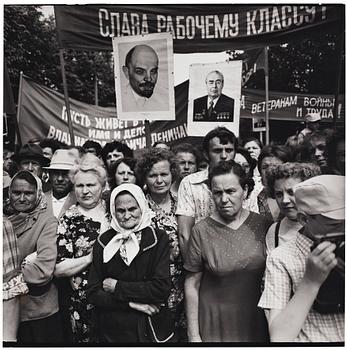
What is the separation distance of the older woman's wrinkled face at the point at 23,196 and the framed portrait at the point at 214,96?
5.25 ft

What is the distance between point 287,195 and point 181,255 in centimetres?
81

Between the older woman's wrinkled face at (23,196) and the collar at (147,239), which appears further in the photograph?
the older woman's wrinkled face at (23,196)

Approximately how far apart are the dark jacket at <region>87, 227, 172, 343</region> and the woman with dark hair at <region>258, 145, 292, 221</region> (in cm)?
80

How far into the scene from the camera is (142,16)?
420 centimetres

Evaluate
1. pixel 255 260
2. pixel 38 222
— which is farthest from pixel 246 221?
pixel 38 222

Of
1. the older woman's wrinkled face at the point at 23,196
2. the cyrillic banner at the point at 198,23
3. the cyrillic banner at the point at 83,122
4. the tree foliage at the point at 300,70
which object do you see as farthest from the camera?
the tree foliage at the point at 300,70

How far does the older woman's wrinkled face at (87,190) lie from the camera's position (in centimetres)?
367

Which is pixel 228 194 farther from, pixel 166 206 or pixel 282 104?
pixel 282 104

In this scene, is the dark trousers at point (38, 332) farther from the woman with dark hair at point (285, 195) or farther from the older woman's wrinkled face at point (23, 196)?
the woman with dark hair at point (285, 195)

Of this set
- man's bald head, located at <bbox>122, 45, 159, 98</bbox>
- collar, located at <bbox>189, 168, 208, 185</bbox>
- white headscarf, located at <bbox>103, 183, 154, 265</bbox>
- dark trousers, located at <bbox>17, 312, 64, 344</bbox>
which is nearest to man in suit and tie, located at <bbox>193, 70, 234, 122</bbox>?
man's bald head, located at <bbox>122, 45, 159, 98</bbox>

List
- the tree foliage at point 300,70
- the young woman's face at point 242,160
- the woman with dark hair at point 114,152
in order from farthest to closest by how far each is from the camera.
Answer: the tree foliage at point 300,70 → the woman with dark hair at point 114,152 → the young woman's face at point 242,160

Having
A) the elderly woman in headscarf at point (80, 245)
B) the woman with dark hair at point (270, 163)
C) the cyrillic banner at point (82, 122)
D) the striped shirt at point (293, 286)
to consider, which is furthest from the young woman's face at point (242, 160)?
the cyrillic banner at point (82, 122)

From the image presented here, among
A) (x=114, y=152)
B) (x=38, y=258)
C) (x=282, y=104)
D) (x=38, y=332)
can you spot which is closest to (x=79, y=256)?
(x=38, y=258)

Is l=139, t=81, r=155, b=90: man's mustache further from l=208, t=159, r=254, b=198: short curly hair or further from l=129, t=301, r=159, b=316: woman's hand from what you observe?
l=129, t=301, r=159, b=316: woman's hand
